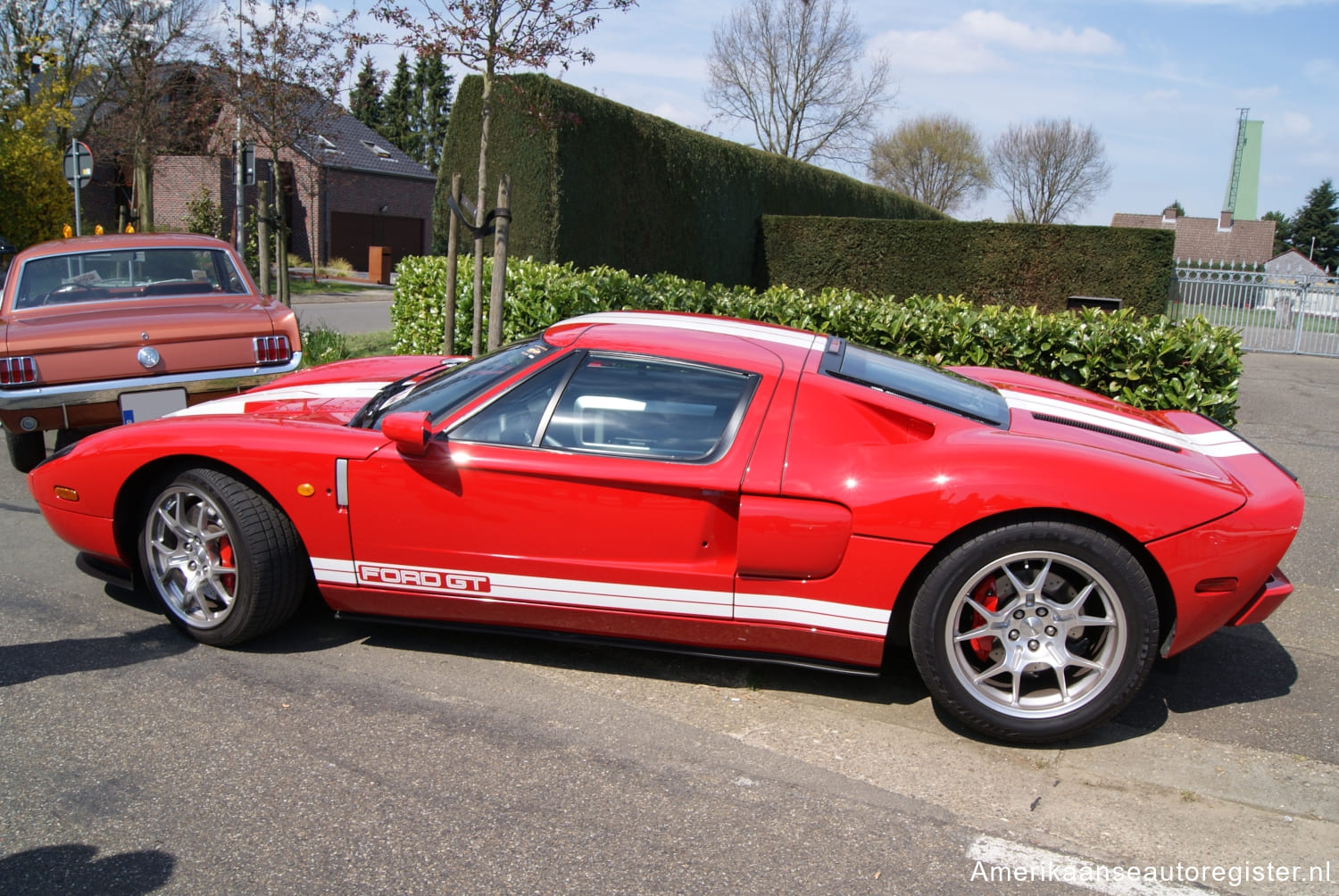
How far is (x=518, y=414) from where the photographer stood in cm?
358

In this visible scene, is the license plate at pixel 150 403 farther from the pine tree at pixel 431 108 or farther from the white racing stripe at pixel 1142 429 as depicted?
the pine tree at pixel 431 108

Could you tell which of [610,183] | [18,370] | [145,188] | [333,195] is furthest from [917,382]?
[333,195]

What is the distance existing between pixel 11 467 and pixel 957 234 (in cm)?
1563

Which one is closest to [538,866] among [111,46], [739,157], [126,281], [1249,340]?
[126,281]

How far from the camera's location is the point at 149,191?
1079 inches

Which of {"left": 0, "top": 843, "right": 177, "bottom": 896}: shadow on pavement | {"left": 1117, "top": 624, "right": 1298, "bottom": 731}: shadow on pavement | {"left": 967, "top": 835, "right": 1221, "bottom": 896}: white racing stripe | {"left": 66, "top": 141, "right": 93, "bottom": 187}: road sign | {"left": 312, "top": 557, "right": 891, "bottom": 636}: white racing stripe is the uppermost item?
{"left": 66, "top": 141, "right": 93, "bottom": 187}: road sign

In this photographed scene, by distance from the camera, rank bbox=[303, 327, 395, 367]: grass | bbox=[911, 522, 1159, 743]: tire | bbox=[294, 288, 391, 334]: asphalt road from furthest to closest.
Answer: bbox=[294, 288, 391, 334]: asphalt road < bbox=[303, 327, 395, 367]: grass < bbox=[911, 522, 1159, 743]: tire

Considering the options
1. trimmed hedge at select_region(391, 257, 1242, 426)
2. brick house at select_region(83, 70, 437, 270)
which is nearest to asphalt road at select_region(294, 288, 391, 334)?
trimmed hedge at select_region(391, 257, 1242, 426)

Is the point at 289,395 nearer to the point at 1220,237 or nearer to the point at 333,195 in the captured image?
the point at 333,195

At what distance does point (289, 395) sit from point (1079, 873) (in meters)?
3.60

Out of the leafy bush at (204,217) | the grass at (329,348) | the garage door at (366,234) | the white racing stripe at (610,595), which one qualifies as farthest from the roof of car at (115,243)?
the garage door at (366,234)

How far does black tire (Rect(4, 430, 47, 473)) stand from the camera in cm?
625

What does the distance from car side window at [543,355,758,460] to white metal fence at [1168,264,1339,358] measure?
19746 mm

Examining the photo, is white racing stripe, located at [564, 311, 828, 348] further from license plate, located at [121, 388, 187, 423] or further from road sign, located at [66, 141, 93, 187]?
road sign, located at [66, 141, 93, 187]
